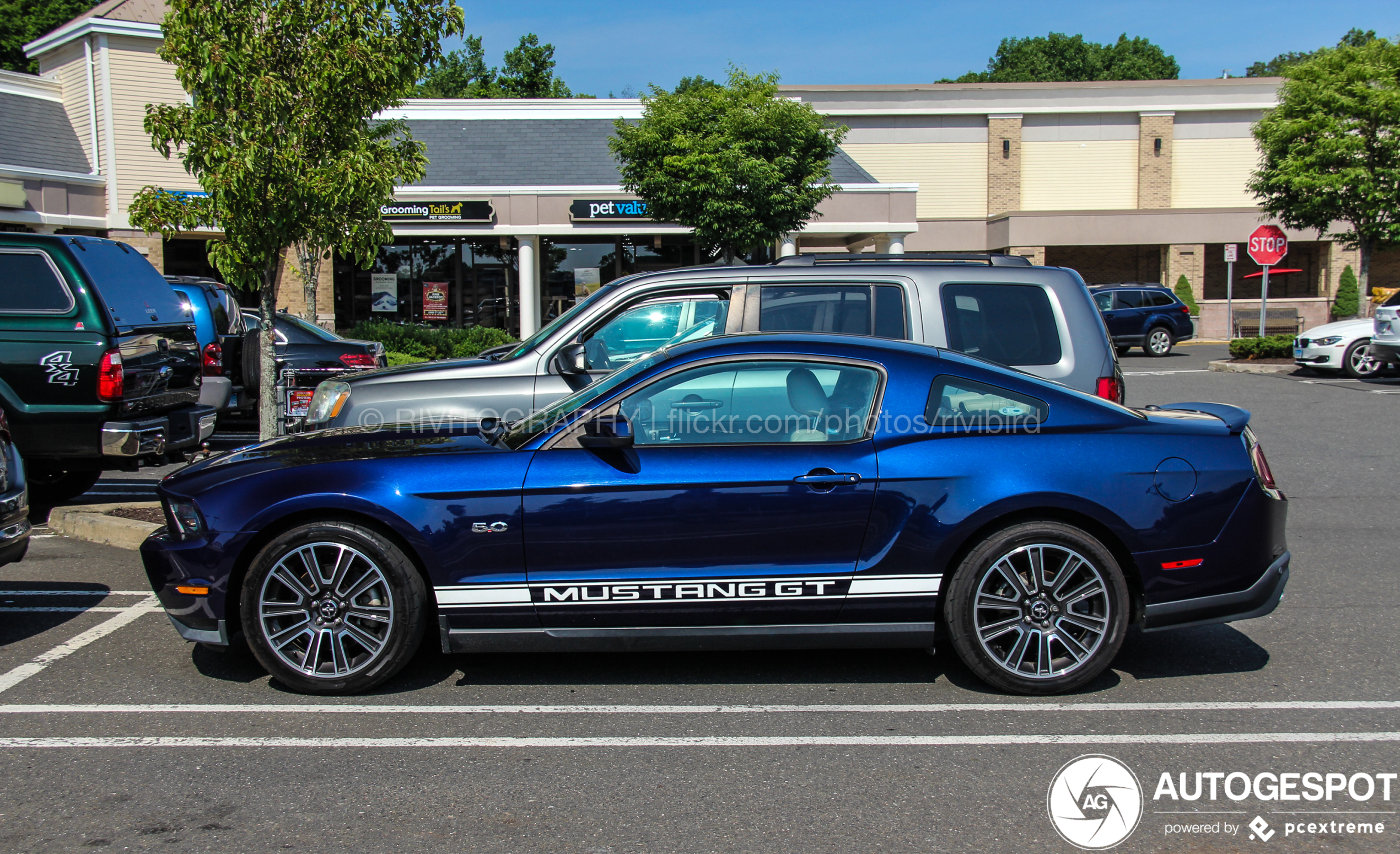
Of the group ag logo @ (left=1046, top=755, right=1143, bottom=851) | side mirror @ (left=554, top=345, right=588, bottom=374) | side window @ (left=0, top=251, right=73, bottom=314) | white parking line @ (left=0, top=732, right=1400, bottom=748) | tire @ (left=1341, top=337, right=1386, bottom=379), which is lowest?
ag logo @ (left=1046, top=755, right=1143, bottom=851)

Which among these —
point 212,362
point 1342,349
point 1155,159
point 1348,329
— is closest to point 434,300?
point 212,362

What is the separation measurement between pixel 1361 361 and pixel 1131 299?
9.37m

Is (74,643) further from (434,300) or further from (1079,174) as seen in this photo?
(1079,174)

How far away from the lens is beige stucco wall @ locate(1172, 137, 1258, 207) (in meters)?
40.4

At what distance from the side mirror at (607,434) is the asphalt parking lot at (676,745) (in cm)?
113

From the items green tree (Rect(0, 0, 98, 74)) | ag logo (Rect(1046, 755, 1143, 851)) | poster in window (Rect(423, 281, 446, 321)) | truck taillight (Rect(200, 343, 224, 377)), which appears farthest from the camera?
green tree (Rect(0, 0, 98, 74))

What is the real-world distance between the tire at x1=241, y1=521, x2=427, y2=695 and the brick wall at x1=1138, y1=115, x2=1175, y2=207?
41043 mm

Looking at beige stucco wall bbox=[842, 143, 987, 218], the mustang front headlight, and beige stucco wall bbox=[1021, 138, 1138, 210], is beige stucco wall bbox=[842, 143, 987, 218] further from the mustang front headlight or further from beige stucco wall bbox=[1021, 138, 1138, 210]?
the mustang front headlight

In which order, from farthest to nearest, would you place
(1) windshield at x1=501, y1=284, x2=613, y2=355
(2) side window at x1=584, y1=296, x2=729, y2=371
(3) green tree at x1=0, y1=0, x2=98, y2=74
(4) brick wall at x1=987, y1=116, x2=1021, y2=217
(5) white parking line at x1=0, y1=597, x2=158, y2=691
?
(3) green tree at x1=0, y1=0, x2=98, y2=74 < (4) brick wall at x1=987, y1=116, x2=1021, y2=217 < (1) windshield at x1=501, y1=284, x2=613, y2=355 < (2) side window at x1=584, y1=296, x2=729, y2=371 < (5) white parking line at x1=0, y1=597, x2=158, y2=691

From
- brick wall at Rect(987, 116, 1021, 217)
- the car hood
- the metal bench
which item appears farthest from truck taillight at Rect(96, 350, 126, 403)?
brick wall at Rect(987, 116, 1021, 217)

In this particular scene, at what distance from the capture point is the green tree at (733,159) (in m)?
20.2

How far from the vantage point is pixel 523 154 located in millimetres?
26438

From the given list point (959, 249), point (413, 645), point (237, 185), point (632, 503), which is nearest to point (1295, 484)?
point (632, 503)

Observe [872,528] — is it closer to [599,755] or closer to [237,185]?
[599,755]
